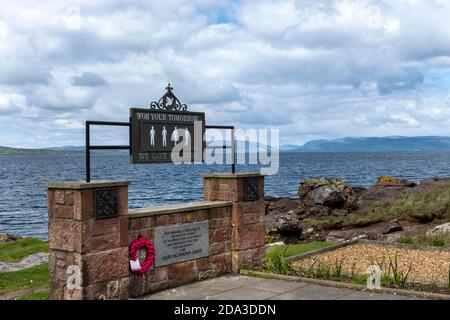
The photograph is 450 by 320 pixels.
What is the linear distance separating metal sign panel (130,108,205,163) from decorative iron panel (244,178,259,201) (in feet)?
3.46

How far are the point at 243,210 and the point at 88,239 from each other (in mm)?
3610

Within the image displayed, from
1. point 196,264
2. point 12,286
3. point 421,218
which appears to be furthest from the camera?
point 421,218

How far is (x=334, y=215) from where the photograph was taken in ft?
95.4

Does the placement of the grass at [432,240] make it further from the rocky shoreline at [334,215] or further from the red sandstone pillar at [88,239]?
the red sandstone pillar at [88,239]

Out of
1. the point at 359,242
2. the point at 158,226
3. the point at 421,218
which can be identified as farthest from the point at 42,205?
the point at 158,226

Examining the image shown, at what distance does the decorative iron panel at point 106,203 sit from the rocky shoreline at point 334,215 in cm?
1049

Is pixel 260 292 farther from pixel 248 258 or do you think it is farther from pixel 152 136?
pixel 152 136

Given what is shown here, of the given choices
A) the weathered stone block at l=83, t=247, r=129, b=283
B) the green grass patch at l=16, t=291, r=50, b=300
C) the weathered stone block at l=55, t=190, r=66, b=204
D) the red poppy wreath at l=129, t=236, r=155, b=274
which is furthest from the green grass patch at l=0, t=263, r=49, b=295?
the weathered stone block at l=55, t=190, r=66, b=204

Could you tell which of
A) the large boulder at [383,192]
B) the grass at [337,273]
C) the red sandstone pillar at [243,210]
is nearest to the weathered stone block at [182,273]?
the red sandstone pillar at [243,210]

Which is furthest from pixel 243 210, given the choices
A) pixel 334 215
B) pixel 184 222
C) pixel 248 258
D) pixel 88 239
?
pixel 334 215

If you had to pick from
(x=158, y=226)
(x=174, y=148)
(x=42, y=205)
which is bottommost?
(x=42, y=205)
